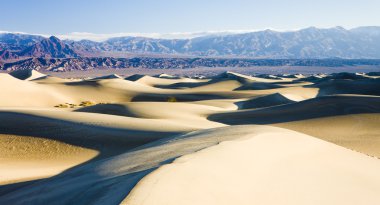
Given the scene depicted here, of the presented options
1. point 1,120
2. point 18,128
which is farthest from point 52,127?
point 1,120

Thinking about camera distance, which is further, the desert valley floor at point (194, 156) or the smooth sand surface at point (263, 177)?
the desert valley floor at point (194, 156)

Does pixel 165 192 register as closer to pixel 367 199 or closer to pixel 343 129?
pixel 367 199

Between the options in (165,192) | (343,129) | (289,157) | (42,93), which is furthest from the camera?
(42,93)

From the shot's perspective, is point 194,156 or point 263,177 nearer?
point 263,177

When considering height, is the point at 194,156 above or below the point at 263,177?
above

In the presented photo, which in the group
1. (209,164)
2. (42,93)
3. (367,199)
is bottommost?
(42,93)

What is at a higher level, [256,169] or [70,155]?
[256,169]

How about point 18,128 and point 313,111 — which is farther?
point 313,111

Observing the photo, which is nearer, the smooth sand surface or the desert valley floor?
the smooth sand surface
